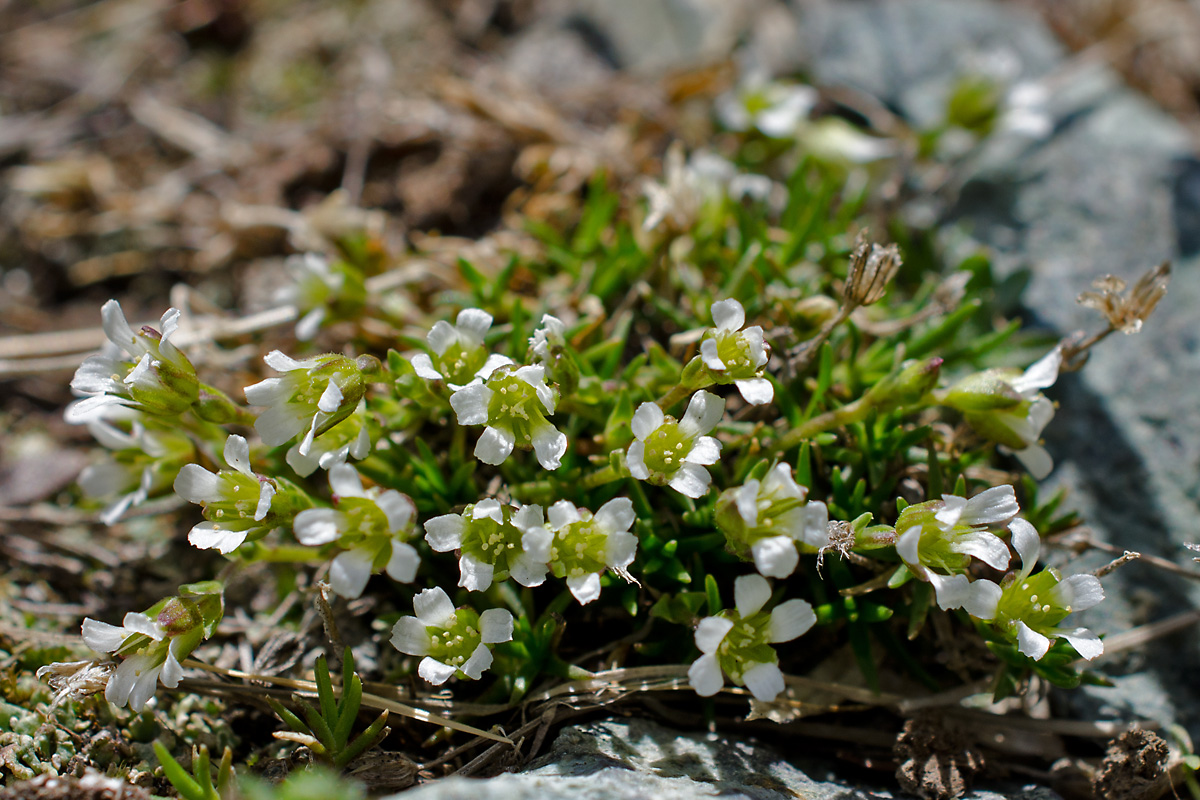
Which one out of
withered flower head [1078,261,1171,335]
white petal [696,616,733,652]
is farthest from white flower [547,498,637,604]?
withered flower head [1078,261,1171,335]

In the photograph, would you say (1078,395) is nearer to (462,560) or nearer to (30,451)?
(462,560)

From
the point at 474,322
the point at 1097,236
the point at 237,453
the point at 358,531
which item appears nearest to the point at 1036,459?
the point at 1097,236

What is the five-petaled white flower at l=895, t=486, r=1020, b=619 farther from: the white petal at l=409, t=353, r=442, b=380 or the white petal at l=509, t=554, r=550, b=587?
the white petal at l=409, t=353, r=442, b=380

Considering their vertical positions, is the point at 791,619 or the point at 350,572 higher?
the point at 350,572

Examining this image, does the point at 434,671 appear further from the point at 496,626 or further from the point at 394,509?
the point at 394,509

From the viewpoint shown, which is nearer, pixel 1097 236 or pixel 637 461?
pixel 637 461

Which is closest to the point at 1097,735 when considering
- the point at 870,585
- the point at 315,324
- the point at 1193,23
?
the point at 870,585
